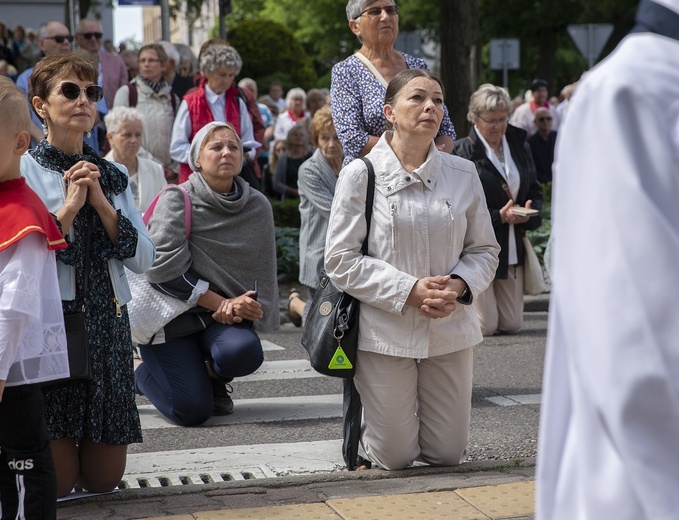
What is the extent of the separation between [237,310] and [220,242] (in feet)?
1.46

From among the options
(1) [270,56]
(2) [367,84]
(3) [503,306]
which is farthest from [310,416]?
(1) [270,56]

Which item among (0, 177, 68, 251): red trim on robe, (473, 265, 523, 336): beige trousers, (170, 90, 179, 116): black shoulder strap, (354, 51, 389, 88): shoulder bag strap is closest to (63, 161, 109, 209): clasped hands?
(0, 177, 68, 251): red trim on robe

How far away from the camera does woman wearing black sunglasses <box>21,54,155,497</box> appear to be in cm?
484

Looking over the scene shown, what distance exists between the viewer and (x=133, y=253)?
16.5 ft

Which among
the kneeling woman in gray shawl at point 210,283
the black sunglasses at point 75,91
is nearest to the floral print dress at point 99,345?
the black sunglasses at point 75,91

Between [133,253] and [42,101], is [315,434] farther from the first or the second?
[42,101]

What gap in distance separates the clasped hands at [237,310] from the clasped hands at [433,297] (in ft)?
5.27

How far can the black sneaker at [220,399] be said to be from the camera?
680 centimetres

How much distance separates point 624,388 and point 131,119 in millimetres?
6661

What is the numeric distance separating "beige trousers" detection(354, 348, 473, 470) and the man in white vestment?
3563mm

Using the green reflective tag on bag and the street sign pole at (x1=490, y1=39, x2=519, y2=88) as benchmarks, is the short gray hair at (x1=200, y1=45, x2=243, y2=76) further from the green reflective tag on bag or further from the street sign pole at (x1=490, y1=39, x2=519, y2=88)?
the street sign pole at (x1=490, y1=39, x2=519, y2=88)

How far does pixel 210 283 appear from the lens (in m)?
6.65

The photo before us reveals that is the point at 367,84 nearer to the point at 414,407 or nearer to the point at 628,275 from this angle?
the point at 414,407

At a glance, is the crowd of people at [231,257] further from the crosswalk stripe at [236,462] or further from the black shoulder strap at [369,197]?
the crosswalk stripe at [236,462]
